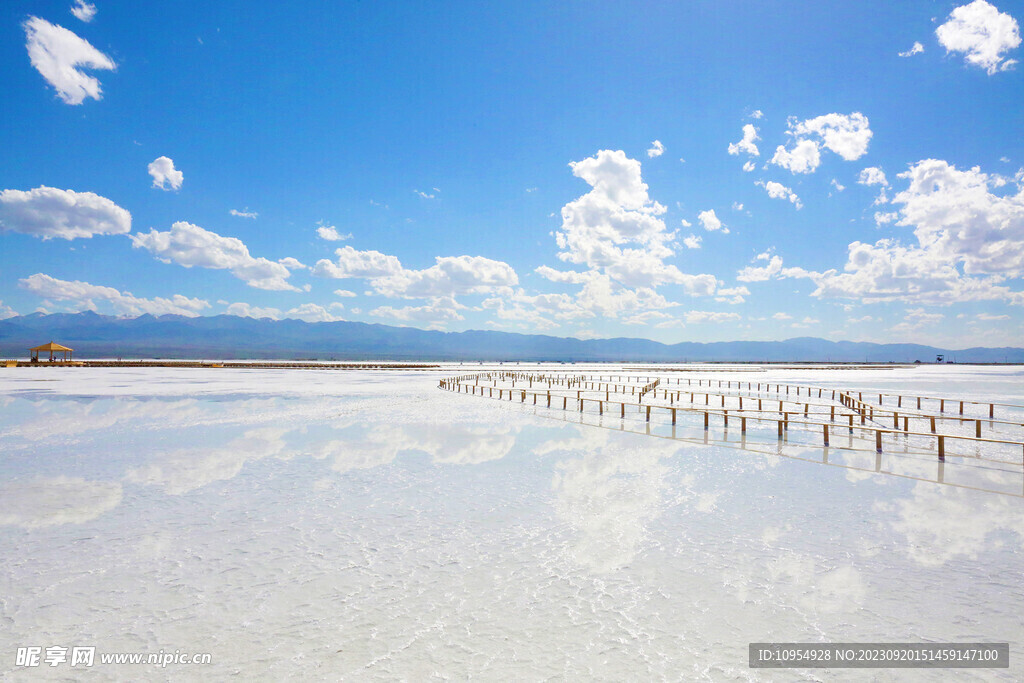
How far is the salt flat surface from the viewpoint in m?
4.91

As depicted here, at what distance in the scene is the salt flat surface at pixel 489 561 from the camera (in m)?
4.91

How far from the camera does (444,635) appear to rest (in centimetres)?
511

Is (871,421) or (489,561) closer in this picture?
(489,561)

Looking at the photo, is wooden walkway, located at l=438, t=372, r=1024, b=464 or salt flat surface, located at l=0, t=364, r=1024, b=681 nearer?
salt flat surface, located at l=0, t=364, r=1024, b=681

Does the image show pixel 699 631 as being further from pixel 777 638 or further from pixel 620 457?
pixel 620 457

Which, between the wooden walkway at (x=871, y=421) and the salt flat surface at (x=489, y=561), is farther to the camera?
the wooden walkway at (x=871, y=421)

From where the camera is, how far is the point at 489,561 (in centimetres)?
692

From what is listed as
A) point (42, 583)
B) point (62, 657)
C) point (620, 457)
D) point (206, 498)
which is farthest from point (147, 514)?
point (620, 457)

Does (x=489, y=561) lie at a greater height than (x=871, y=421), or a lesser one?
greater

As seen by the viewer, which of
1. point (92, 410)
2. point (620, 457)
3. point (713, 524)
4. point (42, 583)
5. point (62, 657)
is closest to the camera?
point (62, 657)

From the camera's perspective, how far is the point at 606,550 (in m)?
7.42

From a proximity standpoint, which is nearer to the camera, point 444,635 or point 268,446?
point 444,635

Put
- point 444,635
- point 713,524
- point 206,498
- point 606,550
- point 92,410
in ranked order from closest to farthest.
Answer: point 444,635 < point 606,550 < point 713,524 < point 206,498 < point 92,410

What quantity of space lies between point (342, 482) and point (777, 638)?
888 cm
